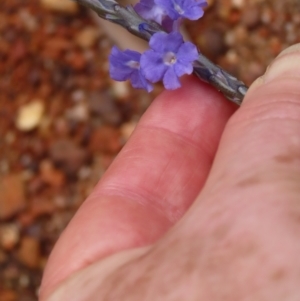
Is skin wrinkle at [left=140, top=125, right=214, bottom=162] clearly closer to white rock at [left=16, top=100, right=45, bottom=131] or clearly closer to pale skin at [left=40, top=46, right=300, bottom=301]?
pale skin at [left=40, top=46, right=300, bottom=301]

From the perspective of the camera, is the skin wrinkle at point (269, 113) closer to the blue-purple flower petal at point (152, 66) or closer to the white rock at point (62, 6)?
the blue-purple flower petal at point (152, 66)

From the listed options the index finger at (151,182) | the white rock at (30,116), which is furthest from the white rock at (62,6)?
the index finger at (151,182)

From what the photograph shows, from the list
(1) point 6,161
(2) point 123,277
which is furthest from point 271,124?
(1) point 6,161

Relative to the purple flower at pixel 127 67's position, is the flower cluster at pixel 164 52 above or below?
above

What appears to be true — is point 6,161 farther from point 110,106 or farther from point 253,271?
point 253,271

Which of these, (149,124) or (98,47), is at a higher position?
(149,124)

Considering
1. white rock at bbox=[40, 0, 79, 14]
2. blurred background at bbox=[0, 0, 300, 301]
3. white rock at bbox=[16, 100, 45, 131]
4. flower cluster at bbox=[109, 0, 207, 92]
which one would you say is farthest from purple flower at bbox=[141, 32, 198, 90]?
white rock at bbox=[40, 0, 79, 14]

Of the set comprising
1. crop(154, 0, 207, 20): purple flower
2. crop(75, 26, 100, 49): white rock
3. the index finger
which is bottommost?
crop(75, 26, 100, 49): white rock
